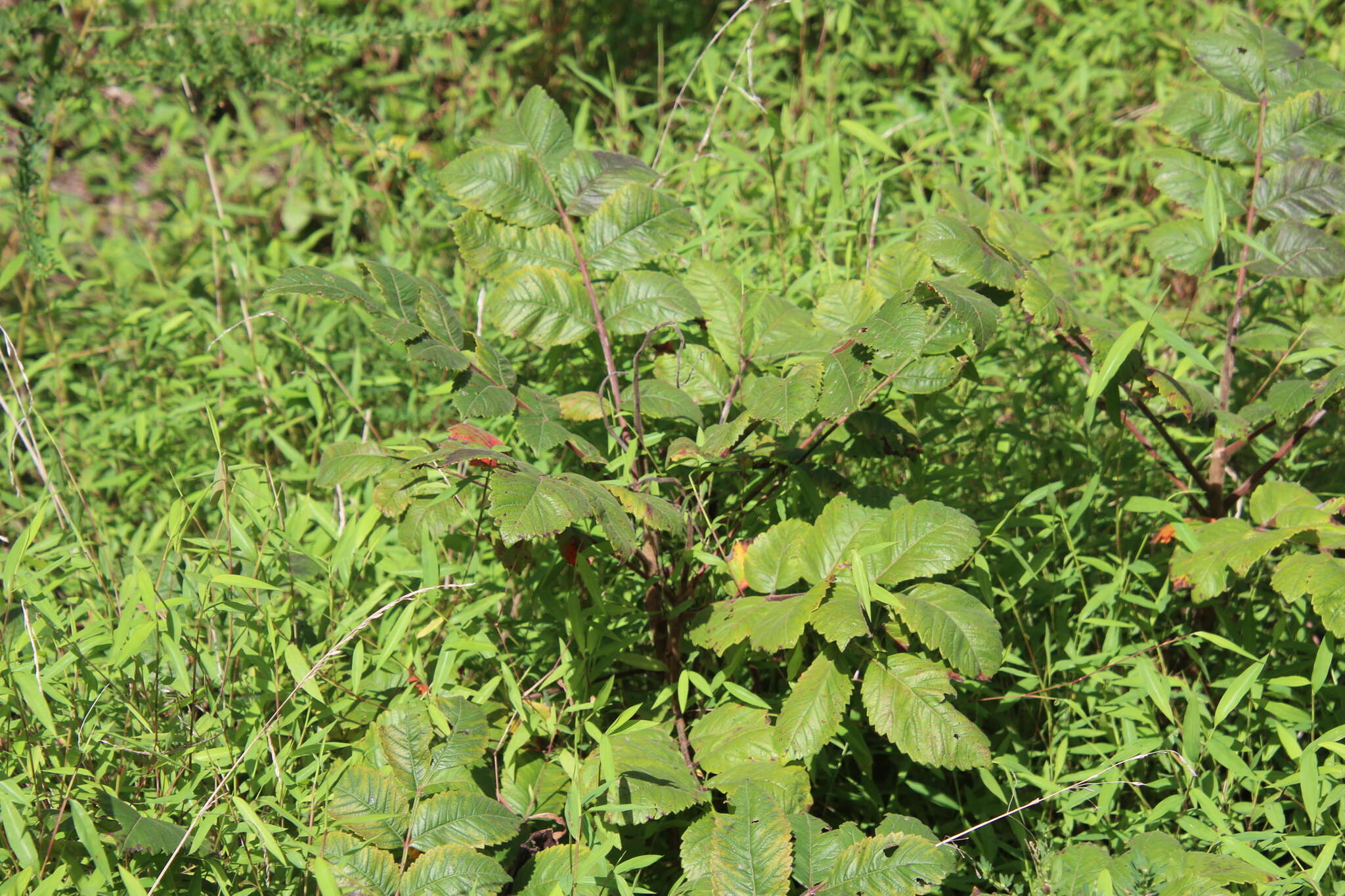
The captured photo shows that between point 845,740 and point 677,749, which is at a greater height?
point 677,749

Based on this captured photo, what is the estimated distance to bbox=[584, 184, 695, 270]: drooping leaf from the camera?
7.22 feet

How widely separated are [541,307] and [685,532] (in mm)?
537

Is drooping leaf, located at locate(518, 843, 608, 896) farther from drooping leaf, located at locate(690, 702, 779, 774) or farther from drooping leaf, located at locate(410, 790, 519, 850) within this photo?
drooping leaf, located at locate(690, 702, 779, 774)

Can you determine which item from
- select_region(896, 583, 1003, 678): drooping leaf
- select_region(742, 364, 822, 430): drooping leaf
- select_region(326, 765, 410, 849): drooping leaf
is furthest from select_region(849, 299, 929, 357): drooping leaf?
select_region(326, 765, 410, 849): drooping leaf

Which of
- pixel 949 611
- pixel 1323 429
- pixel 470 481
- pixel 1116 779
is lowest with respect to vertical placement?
pixel 1116 779

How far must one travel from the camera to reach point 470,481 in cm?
178

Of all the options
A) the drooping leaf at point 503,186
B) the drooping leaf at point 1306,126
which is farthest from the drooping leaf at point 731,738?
the drooping leaf at point 1306,126

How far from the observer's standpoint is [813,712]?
5.78ft

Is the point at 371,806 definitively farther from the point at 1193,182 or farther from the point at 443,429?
A: the point at 1193,182

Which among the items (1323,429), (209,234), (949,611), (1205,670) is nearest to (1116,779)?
(1205,670)

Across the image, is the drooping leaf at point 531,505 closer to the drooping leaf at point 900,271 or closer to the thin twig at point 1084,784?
the thin twig at point 1084,784

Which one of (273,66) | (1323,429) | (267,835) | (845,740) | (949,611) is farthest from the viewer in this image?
(273,66)

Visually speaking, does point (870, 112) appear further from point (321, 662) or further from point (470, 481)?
point (321, 662)

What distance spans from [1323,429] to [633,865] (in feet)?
6.97
